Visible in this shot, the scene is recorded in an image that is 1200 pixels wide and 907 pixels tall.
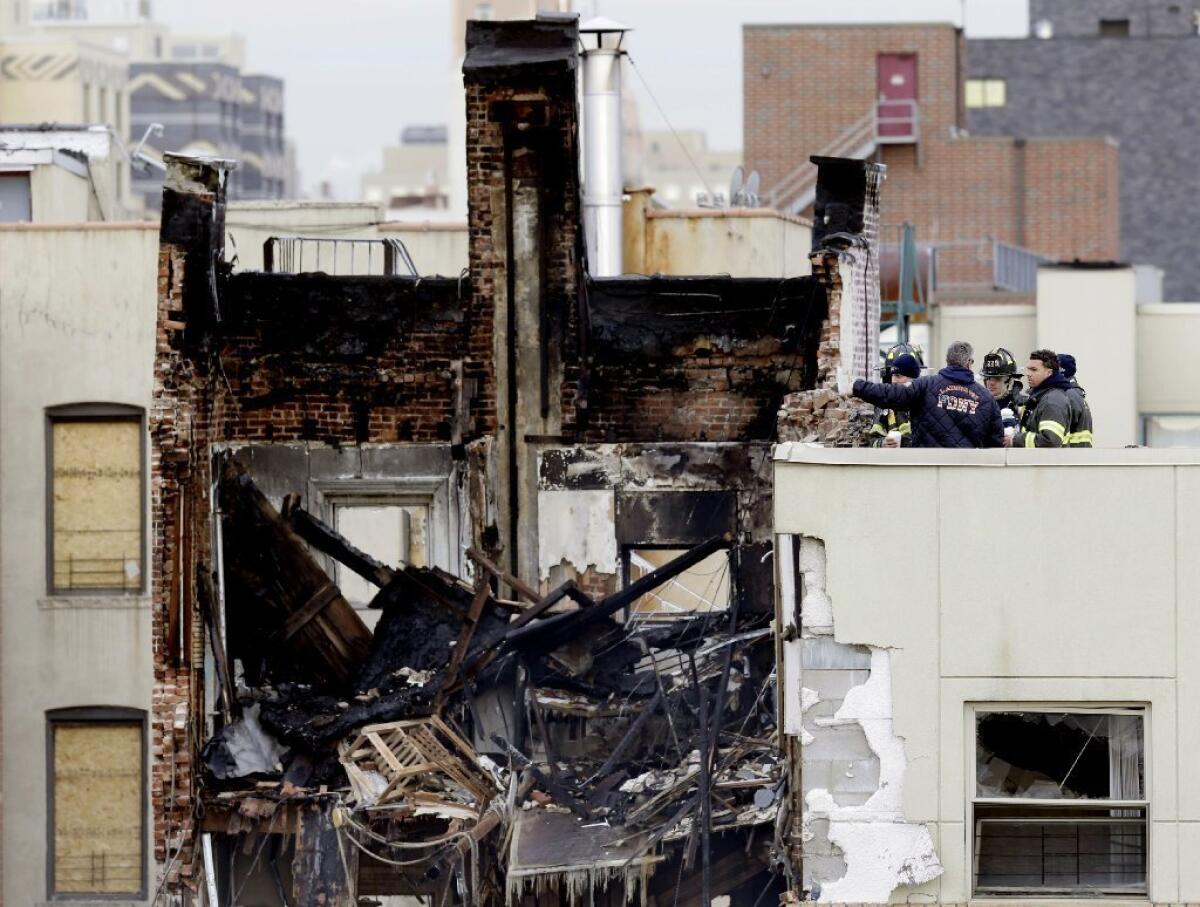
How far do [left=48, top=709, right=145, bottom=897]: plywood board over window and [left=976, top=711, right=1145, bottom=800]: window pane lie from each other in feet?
47.3

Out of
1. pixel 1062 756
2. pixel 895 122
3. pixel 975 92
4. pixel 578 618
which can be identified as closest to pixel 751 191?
pixel 578 618

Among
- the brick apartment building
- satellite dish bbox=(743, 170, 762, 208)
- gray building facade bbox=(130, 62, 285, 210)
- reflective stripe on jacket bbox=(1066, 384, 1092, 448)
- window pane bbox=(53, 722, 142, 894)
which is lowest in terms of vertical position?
window pane bbox=(53, 722, 142, 894)

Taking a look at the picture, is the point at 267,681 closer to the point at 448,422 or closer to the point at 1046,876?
the point at 448,422

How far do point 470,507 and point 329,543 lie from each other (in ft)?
3.90

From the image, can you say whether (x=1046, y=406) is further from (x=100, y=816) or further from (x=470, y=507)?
(x=100, y=816)

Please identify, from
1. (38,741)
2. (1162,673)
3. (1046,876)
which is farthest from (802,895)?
(38,741)

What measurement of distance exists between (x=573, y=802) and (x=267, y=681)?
10.5 ft

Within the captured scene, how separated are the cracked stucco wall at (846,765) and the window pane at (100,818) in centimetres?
1384

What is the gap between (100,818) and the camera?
27.4m

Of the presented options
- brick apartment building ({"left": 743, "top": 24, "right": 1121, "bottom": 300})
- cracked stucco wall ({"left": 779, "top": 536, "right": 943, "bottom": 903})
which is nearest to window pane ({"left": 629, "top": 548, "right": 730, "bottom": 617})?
cracked stucco wall ({"left": 779, "top": 536, "right": 943, "bottom": 903})

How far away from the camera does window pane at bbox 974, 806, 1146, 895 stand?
15070 mm

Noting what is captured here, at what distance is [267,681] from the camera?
2041 cm

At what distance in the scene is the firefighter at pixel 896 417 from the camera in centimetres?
1681

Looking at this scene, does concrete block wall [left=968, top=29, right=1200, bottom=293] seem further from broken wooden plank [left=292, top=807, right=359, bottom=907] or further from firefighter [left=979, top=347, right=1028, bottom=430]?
firefighter [left=979, top=347, right=1028, bottom=430]
